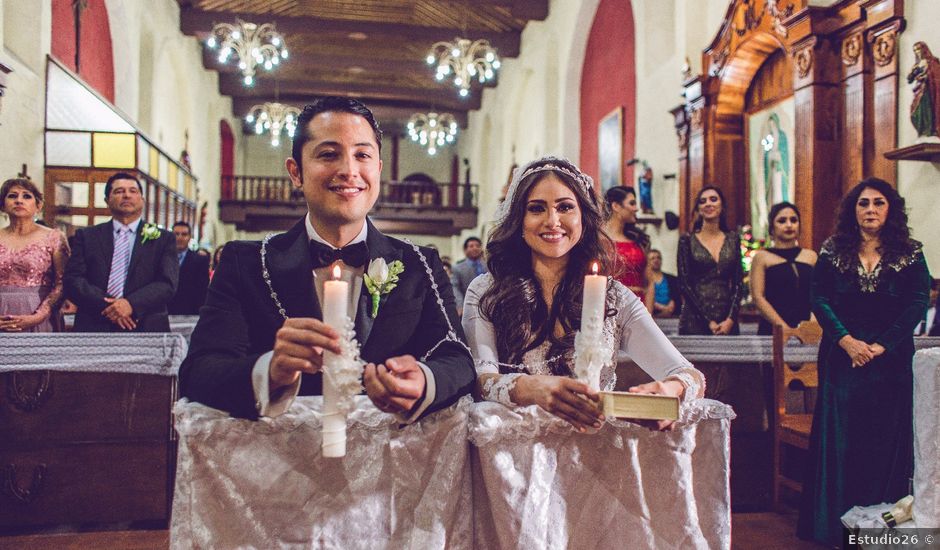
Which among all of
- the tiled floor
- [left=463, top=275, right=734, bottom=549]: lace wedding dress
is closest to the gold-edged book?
[left=463, top=275, right=734, bottom=549]: lace wedding dress

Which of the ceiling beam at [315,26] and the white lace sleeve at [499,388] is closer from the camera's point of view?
the white lace sleeve at [499,388]

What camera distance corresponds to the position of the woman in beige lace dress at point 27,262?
13.4 feet

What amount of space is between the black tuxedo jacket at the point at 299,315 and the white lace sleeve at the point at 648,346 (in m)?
0.54

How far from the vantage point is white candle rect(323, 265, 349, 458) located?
114 centimetres

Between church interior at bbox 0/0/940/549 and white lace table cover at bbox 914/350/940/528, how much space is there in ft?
0.05

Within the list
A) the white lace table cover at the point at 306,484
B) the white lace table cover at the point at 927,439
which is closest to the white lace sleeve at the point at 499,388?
the white lace table cover at the point at 306,484

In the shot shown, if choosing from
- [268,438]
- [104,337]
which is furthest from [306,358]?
[104,337]

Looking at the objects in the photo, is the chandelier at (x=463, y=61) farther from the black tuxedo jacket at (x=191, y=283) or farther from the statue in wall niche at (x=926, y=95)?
the statue in wall niche at (x=926, y=95)

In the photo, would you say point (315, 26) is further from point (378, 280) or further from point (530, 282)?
point (378, 280)

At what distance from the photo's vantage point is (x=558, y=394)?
1399mm

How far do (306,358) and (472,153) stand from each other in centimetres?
2270

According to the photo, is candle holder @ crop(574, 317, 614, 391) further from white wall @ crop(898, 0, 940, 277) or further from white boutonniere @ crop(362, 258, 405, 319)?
white wall @ crop(898, 0, 940, 277)

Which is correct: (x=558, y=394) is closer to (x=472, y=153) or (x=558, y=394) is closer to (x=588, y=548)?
(x=588, y=548)

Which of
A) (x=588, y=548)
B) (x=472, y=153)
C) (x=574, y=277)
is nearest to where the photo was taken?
(x=588, y=548)
